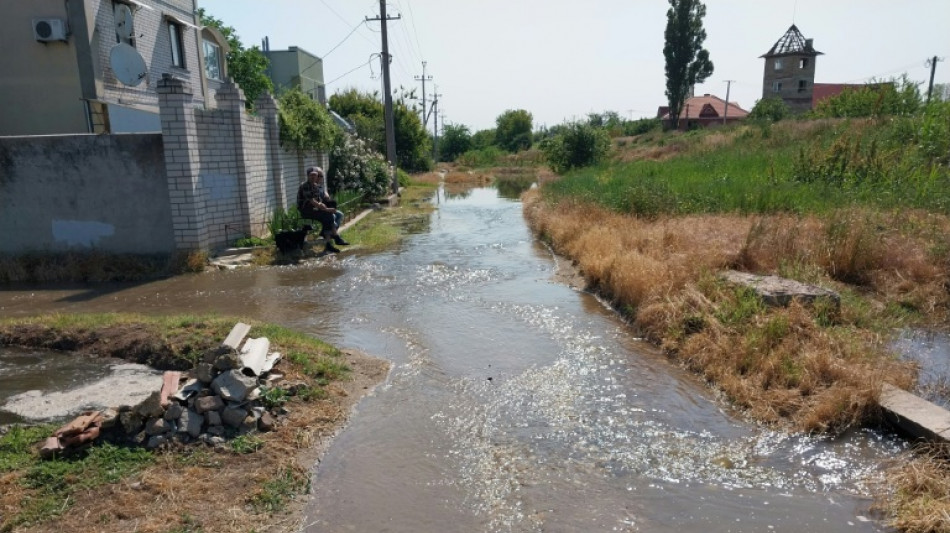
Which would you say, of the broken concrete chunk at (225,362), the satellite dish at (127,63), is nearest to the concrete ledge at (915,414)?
the broken concrete chunk at (225,362)

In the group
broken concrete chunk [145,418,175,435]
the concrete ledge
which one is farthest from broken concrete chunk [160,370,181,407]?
the concrete ledge

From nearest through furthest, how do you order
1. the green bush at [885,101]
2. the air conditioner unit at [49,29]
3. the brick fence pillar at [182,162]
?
the brick fence pillar at [182,162] < the air conditioner unit at [49,29] < the green bush at [885,101]

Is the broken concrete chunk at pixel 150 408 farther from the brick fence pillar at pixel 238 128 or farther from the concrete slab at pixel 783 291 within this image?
the brick fence pillar at pixel 238 128

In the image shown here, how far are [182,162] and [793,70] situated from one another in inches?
2339

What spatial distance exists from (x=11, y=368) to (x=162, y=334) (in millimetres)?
1373

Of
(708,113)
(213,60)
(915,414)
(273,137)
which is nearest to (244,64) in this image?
(213,60)

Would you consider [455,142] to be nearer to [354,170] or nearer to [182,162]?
[354,170]

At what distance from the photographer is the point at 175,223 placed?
980 centimetres

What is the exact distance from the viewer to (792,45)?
2180 inches

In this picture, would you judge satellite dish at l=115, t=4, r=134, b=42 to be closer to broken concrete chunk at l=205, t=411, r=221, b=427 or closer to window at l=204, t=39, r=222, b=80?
window at l=204, t=39, r=222, b=80

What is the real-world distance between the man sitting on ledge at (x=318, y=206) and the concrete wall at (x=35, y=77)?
6.81 meters

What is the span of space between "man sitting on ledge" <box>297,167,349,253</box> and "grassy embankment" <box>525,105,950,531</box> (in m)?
4.58

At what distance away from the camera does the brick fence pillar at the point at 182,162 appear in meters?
9.34

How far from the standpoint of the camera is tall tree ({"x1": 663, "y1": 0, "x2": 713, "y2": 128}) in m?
45.6
